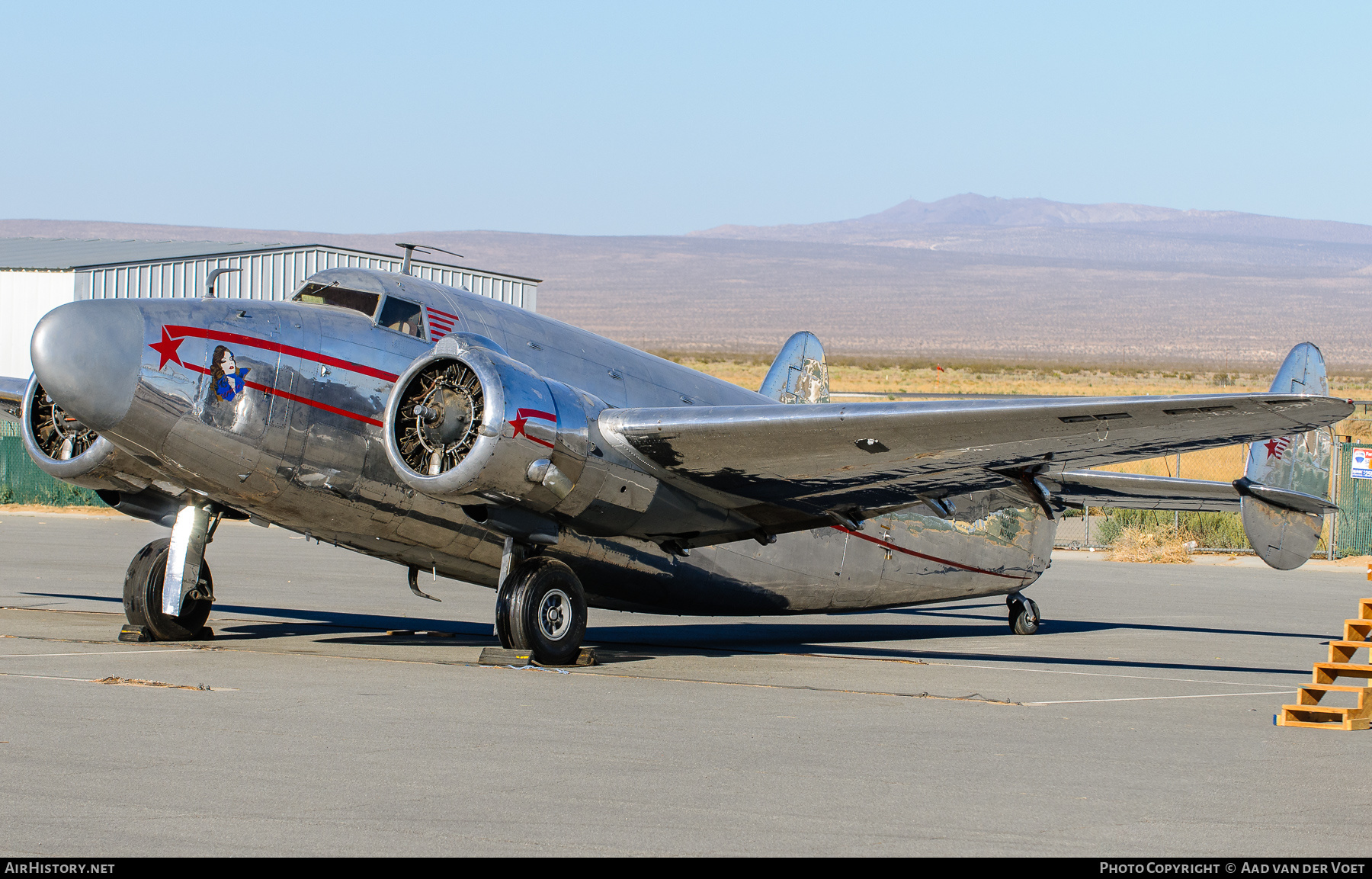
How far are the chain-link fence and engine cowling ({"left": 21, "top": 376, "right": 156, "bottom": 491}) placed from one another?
2630 cm

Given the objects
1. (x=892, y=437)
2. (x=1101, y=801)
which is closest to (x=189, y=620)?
(x=892, y=437)

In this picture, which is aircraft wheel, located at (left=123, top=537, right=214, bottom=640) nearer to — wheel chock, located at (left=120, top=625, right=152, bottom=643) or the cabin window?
wheel chock, located at (left=120, top=625, right=152, bottom=643)

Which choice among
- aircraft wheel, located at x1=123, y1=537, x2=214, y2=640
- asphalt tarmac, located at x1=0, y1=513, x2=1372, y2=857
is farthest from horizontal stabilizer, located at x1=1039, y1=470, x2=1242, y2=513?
aircraft wheel, located at x1=123, y1=537, x2=214, y2=640

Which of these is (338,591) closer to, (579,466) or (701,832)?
(579,466)

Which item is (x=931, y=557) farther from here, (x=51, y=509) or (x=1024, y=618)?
(x=51, y=509)

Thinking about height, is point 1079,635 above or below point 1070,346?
below

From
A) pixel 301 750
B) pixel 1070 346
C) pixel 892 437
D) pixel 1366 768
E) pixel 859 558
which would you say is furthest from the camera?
pixel 1070 346

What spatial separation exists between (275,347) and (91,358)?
139cm

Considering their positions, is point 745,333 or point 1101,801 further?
point 745,333

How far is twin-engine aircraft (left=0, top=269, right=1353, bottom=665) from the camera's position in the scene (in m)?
10.5

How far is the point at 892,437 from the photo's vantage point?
10812 mm

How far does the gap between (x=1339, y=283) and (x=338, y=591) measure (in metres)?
203

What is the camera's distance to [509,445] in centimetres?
1070

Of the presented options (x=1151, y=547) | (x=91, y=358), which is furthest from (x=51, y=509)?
(x=91, y=358)
